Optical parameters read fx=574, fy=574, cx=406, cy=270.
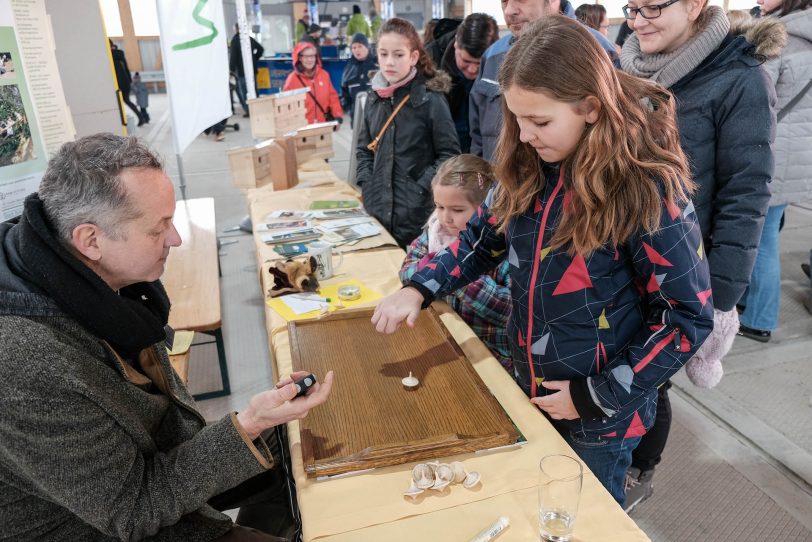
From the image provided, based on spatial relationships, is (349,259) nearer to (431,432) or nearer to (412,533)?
(431,432)

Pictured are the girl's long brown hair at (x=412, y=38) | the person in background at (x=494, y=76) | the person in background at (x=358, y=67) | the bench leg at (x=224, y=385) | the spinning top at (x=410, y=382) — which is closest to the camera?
the spinning top at (x=410, y=382)

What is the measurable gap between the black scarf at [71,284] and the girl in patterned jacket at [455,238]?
863 millimetres

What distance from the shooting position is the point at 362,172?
3.14 metres

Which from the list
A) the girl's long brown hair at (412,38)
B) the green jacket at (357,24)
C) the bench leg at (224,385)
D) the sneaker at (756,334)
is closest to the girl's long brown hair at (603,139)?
the girl's long brown hair at (412,38)

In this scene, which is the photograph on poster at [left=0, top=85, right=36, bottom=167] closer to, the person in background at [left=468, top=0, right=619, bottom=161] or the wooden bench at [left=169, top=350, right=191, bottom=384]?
the wooden bench at [left=169, top=350, right=191, bottom=384]

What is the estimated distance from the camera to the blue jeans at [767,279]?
9.60 ft

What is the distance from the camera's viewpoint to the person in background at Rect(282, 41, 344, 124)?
5750 millimetres

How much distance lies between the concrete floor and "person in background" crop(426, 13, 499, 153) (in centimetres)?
171

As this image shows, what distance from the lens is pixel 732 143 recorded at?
1648mm

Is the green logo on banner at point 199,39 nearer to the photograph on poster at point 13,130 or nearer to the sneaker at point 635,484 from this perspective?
the photograph on poster at point 13,130

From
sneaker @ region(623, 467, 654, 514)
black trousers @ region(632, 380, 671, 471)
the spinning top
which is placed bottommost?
sneaker @ region(623, 467, 654, 514)

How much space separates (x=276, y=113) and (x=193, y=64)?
674 mm

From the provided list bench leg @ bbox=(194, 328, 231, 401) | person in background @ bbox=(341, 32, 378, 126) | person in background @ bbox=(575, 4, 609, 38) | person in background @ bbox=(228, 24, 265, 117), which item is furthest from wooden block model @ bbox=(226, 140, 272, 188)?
person in background @ bbox=(228, 24, 265, 117)

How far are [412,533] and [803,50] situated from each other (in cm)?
278
